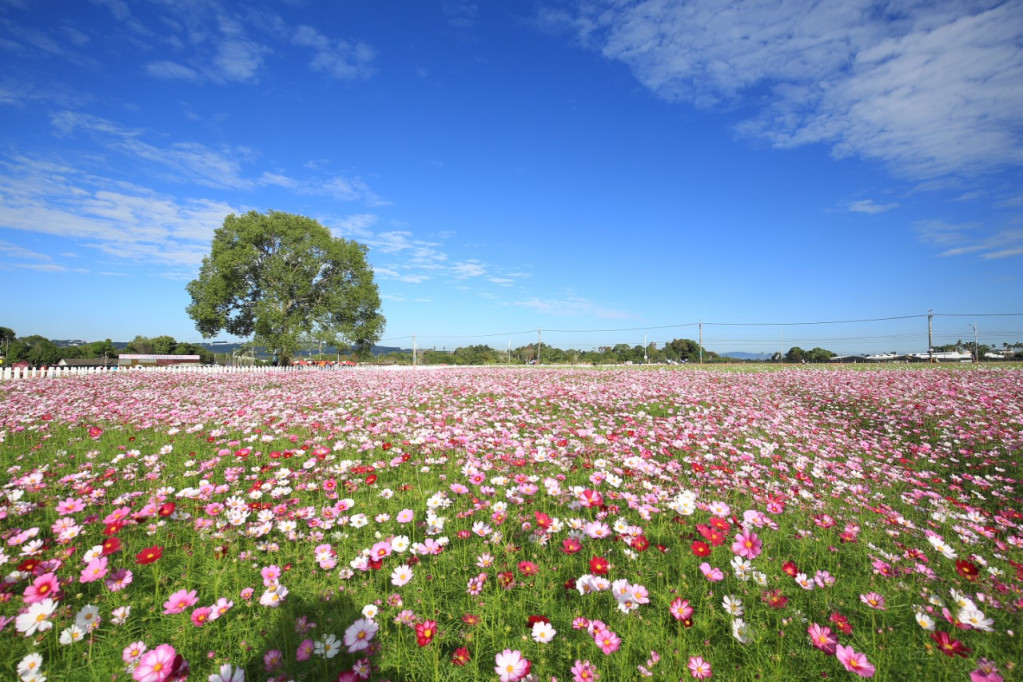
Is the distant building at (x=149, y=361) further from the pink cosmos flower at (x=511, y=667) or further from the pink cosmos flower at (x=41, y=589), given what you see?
the pink cosmos flower at (x=511, y=667)

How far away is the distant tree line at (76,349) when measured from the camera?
198 feet

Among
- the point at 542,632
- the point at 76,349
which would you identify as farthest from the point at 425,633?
the point at 76,349

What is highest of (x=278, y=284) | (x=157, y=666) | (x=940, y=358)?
(x=278, y=284)

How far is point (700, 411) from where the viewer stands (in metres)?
8.30

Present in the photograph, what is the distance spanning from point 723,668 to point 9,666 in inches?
127

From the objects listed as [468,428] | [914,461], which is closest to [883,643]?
[468,428]

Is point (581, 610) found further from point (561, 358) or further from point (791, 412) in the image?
point (561, 358)

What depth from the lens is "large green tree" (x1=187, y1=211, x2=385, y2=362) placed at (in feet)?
104

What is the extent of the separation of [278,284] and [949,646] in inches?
1456

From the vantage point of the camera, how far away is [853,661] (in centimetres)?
184

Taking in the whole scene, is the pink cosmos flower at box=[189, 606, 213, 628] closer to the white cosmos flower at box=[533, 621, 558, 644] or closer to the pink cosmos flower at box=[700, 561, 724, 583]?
the white cosmos flower at box=[533, 621, 558, 644]

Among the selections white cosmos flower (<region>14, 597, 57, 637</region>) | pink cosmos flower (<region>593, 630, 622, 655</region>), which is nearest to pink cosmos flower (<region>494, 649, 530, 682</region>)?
pink cosmos flower (<region>593, 630, 622, 655</region>)

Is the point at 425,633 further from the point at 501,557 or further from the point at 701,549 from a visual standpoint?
the point at 701,549

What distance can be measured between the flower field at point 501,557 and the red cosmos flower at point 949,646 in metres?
0.02
